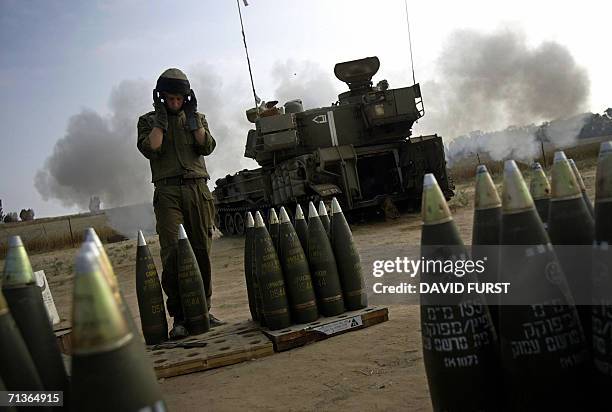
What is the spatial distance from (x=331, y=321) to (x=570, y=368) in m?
2.24

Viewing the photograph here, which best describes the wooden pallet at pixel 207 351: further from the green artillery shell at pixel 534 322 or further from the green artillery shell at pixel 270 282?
the green artillery shell at pixel 534 322

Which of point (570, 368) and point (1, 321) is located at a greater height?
point (1, 321)

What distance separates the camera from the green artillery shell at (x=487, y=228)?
162 centimetres

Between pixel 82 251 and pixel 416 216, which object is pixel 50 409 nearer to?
pixel 82 251

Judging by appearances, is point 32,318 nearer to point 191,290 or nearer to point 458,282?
point 458,282

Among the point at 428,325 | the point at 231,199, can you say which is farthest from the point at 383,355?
Answer: the point at 231,199

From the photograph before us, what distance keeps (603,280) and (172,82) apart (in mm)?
3372

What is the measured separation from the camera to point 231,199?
1527 centimetres

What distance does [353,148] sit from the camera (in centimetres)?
1134

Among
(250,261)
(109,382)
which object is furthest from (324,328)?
(109,382)

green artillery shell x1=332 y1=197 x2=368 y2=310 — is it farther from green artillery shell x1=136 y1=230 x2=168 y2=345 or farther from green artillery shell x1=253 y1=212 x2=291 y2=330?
green artillery shell x1=136 y1=230 x2=168 y2=345

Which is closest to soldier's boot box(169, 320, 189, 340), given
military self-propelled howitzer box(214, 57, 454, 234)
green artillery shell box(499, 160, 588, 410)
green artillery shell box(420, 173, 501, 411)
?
green artillery shell box(420, 173, 501, 411)

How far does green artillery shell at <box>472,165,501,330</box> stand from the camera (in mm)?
1617

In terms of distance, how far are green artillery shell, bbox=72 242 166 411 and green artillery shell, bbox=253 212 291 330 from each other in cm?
241
